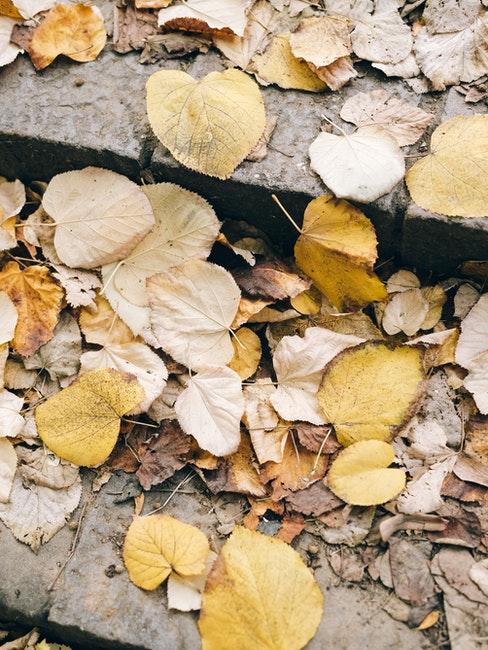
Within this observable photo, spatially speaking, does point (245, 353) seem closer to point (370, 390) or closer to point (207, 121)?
point (370, 390)

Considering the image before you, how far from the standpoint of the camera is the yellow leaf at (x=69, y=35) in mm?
1729

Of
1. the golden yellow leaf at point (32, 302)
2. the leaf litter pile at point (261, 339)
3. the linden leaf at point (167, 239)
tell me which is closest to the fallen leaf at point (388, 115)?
the leaf litter pile at point (261, 339)

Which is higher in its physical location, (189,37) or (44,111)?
(189,37)

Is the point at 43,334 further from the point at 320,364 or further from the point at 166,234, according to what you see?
the point at 320,364

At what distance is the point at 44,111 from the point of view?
5.54 feet

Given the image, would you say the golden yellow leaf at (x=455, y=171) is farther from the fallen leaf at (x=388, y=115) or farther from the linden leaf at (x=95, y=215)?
the linden leaf at (x=95, y=215)

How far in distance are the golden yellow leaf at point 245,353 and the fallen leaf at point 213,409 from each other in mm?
73

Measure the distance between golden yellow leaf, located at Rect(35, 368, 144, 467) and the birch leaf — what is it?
0.32 meters

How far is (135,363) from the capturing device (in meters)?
1.56

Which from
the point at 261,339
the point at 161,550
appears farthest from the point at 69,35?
the point at 161,550

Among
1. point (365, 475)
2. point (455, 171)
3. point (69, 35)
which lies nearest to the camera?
point (365, 475)

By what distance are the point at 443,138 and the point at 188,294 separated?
0.70 metres

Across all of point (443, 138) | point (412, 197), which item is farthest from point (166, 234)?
point (443, 138)

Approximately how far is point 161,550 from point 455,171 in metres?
1.04
